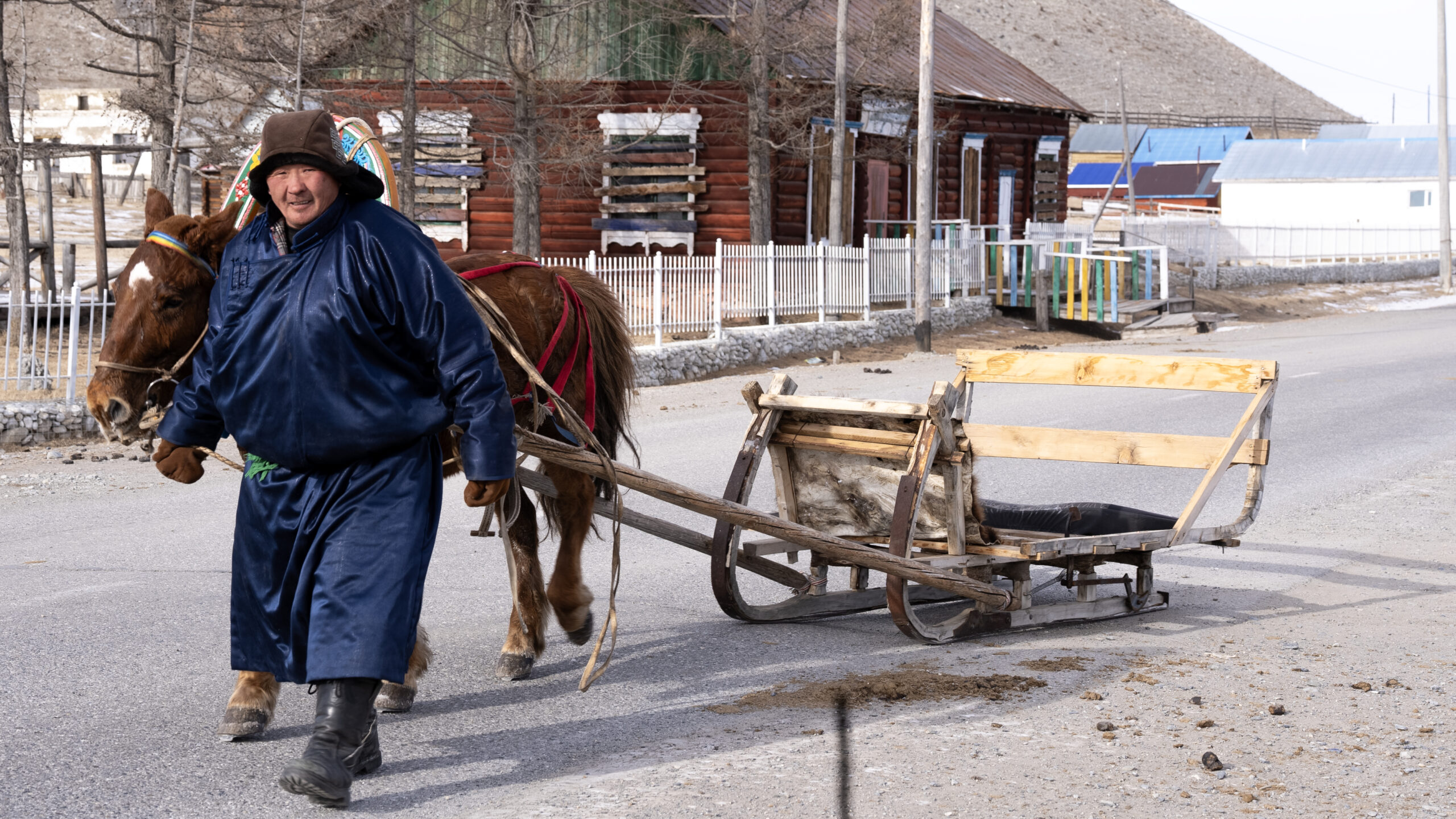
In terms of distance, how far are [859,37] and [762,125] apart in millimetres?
2790

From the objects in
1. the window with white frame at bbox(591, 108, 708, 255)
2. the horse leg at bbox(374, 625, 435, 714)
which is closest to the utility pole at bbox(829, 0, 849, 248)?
the window with white frame at bbox(591, 108, 708, 255)

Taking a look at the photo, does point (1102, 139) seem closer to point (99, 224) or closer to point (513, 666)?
point (99, 224)

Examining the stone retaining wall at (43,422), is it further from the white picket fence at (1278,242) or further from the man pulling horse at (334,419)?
the white picket fence at (1278,242)

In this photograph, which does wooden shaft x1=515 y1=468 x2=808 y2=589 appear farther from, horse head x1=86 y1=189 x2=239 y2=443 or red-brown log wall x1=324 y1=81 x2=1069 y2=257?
red-brown log wall x1=324 y1=81 x2=1069 y2=257

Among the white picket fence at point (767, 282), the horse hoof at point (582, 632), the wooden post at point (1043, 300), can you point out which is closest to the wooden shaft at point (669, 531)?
the horse hoof at point (582, 632)

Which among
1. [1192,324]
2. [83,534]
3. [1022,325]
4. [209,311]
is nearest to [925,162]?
[1022,325]

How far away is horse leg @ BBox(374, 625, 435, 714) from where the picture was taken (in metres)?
4.82

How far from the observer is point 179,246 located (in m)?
4.34

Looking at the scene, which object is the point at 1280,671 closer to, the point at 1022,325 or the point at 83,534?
the point at 83,534

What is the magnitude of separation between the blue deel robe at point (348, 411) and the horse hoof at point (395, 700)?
0.82 m

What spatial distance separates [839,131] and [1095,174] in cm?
5594

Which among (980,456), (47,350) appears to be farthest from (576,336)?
(47,350)

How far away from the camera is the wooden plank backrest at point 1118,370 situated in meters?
6.32

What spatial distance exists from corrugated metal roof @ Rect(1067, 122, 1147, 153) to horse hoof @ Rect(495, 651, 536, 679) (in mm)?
82802
